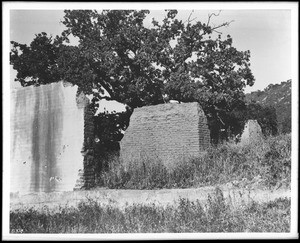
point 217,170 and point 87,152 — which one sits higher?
point 87,152

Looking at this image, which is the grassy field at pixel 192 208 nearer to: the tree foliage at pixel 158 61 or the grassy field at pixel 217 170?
the grassy field at pixel 217 170

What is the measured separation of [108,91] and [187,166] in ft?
38.6

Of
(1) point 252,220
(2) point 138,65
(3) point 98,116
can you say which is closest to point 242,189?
(1) point 252,220

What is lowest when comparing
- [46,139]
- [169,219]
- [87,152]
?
[169,219]

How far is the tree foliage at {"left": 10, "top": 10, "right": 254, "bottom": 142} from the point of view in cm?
2103

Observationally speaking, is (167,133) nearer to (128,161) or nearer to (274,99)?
(128,161)

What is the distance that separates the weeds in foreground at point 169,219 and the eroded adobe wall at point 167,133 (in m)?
4.33

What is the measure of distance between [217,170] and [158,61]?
11.7 m

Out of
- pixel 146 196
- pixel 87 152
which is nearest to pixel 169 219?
pixel 146 196

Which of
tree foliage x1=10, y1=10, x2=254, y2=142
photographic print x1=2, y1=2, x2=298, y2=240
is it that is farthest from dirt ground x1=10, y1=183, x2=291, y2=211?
tree foliage x1=10, y1=10, x2=254, y2=142

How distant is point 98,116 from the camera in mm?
19031

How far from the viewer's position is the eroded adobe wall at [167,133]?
14.2m

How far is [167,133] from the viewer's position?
14.7 meters

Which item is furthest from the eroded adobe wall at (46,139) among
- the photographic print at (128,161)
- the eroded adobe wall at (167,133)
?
the eroded adobe wall at (167,133)
